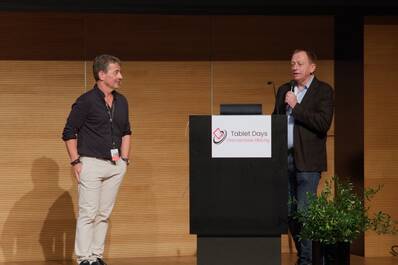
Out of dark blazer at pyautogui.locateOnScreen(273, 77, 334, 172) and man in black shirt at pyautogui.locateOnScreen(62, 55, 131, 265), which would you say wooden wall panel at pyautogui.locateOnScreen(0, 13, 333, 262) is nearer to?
man in black shirt at pyautogui.locateOnScreen(62, 55, 131, 265)

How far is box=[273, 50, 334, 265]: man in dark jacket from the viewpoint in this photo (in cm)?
591

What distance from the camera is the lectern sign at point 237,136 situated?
528 centimetres

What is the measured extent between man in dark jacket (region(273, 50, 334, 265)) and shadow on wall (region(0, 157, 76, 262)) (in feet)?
7.35

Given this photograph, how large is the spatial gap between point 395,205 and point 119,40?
279 centimetres

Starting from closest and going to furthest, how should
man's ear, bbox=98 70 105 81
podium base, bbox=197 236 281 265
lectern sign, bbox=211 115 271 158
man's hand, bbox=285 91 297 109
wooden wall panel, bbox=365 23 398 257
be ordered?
1. lectern sign, bbox=211 115 271 158
2. podium base, bbox=197 236 281 265
3. man's hand, bbox=285 91 297 109
4. man's ear, bbox=98 70 105 81
5. wooden wall panel, bbox=365 23 398 257

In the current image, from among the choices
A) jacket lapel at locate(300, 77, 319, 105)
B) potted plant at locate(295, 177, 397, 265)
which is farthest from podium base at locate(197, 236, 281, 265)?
jacket lapel at locate(300, 77, 319, 105)

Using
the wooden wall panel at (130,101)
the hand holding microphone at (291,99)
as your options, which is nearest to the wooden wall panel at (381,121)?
the wooden wall panel at (130,101)

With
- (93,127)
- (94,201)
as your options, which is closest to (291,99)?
(93,127)

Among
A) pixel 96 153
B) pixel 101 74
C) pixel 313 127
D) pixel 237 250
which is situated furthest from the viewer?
pixel 101 74

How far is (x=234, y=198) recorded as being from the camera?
533 centimetres

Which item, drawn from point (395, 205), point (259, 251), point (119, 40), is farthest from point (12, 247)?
point (395, 205)

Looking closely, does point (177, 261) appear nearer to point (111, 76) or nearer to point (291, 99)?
point (111, 76)

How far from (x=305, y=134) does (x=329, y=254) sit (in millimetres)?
891

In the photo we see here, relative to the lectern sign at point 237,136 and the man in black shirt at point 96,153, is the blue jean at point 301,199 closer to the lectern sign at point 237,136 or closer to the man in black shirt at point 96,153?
the lectern sign at point 237,136
